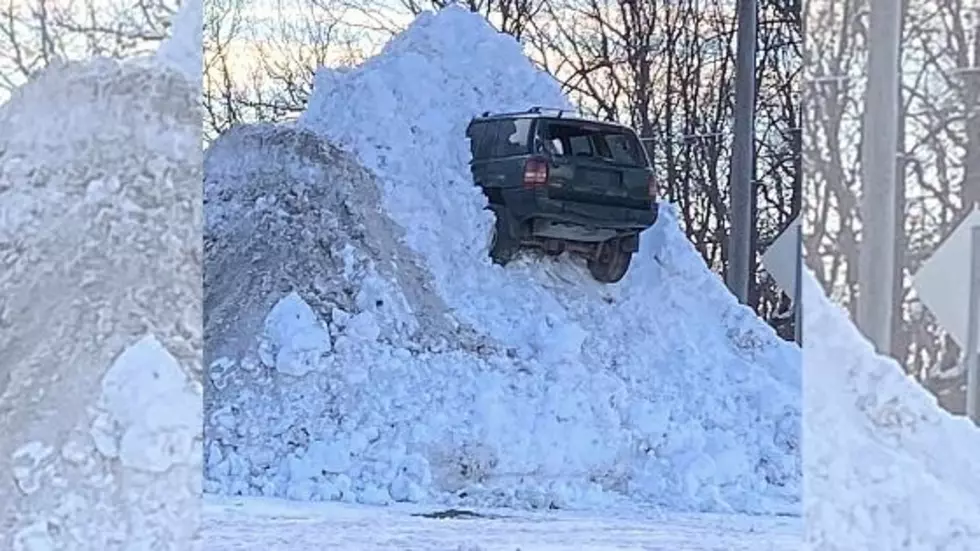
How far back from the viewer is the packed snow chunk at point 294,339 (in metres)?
13.6

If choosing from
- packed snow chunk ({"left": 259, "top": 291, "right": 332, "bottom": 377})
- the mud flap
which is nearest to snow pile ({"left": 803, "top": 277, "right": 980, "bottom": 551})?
packed snow chunk ({"left": 259, "top": 291, "right": 332, "bottom": 377})

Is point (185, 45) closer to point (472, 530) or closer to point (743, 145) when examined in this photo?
point (472, 530)

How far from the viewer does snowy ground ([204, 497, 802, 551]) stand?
9992 millimetres

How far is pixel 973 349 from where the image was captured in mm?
4664

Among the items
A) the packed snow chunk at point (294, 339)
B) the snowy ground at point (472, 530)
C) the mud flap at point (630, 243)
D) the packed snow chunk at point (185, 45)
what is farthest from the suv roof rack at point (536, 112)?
the packed snow chunk at point (185, 45)

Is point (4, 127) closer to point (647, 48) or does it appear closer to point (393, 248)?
point (393, 248)

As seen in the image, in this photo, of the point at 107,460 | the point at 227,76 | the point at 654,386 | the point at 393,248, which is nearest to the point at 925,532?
the point at 107,460

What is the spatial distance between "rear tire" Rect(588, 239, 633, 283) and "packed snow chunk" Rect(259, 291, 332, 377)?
322cm

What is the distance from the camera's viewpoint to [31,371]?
15.9ft

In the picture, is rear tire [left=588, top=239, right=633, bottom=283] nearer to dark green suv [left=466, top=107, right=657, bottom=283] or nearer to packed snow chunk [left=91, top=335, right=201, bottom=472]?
dark green suv [left=466, top=107, right=657, bottom=283]

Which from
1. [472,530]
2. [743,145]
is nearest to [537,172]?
[743,145]

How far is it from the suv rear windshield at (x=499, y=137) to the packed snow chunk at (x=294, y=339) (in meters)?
2.59

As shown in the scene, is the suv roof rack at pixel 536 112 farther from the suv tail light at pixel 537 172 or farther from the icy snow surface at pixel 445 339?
the suv tail light at pixel 537 172

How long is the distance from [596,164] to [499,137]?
110 cm
